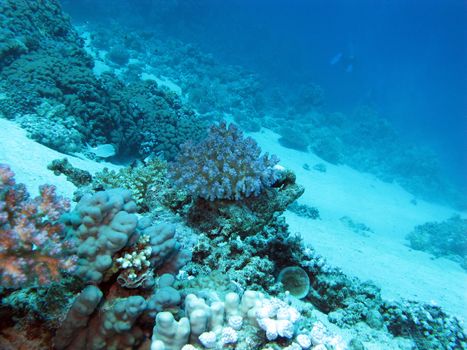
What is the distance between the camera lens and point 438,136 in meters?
56.8

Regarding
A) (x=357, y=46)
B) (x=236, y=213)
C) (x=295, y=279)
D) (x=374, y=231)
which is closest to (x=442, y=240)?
(x=374, y=231)

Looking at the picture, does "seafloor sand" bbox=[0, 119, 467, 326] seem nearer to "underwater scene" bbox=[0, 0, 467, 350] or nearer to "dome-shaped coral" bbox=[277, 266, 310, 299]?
"underwater scene" bbox=[0, 0, 467, 350]

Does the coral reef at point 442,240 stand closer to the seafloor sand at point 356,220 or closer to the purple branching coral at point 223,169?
the seafloor sand at point 356,220

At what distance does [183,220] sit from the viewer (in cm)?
438

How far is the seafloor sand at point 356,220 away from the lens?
5716 mm

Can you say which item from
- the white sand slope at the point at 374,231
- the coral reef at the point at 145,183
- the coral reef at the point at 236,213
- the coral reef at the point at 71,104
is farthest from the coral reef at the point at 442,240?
the coral reef at the point at 145,183

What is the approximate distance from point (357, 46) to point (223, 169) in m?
104

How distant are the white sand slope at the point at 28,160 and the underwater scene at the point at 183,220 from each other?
1.8 inches

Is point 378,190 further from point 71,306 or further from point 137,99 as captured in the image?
Answer: point 71,306

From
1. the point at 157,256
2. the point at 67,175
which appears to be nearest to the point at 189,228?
the point at 157,256

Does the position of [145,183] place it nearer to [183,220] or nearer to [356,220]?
[183,220]

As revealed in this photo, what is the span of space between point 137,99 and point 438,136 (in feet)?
204

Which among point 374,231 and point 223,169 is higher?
point 374,231

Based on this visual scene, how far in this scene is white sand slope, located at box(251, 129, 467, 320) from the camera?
789 centimetres
